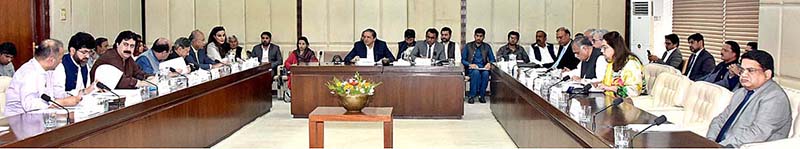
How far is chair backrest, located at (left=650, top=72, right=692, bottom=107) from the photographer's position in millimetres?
5602

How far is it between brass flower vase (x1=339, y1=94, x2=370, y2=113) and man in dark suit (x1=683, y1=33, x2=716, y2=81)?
11.5 feet

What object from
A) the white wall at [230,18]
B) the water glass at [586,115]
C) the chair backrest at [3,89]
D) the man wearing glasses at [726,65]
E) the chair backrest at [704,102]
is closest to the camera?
the water glass at [586,115]

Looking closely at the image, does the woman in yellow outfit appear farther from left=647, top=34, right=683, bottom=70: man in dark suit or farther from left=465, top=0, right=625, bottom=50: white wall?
left=465, top=0, right=625, bottom=50: white wall

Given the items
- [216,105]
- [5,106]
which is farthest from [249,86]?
[5,106]

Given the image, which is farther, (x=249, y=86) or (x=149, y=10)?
(x=149, y=10)

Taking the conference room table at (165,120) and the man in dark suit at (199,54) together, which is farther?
the man in dark suit at (199,54)

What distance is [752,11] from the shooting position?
820cm

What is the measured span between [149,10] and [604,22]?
6387mm

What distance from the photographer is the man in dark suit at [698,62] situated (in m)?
8.13

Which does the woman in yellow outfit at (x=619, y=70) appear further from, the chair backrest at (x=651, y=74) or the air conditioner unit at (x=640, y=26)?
the air conditioner unit at (x=640, y=26)

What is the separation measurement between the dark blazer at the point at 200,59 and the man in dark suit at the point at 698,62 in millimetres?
4760

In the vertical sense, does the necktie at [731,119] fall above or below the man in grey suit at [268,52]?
below

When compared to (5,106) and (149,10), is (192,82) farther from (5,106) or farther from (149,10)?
(149,10)

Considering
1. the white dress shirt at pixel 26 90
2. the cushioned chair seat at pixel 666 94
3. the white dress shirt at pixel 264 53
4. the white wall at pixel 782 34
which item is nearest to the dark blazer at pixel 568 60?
the white wall at pixel 782 34
